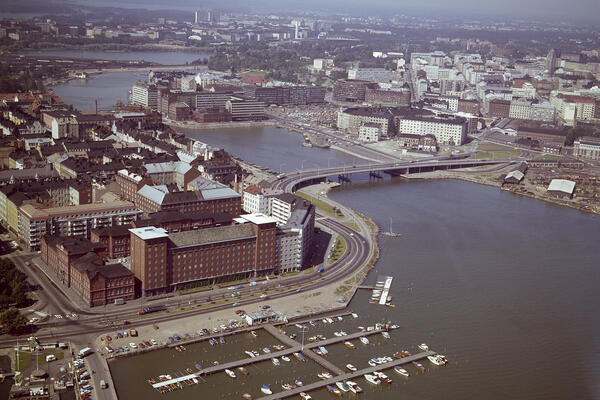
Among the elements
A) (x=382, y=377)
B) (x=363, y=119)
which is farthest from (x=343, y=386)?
(x=363, y=119)

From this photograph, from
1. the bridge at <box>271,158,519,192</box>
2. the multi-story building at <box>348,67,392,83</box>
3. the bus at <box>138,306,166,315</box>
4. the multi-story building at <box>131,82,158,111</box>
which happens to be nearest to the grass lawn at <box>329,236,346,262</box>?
the bridge at <box>271,158,519,192</box>

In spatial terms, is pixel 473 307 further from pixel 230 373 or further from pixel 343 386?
pixel 230 373

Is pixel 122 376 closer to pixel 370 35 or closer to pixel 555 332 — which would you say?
pixel 555 332

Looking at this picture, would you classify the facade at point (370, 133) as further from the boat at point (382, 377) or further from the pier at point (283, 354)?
the boat at point (382, 377)

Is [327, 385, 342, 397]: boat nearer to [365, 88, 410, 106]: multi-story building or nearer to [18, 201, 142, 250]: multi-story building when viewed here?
[18, 201, 142, 250]: multi-story building

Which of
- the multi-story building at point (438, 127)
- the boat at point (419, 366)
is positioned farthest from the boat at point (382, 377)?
the multi-story building at point (438, 127)

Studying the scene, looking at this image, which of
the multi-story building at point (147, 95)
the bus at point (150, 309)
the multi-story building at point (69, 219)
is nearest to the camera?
the bus at point (150, 309)
